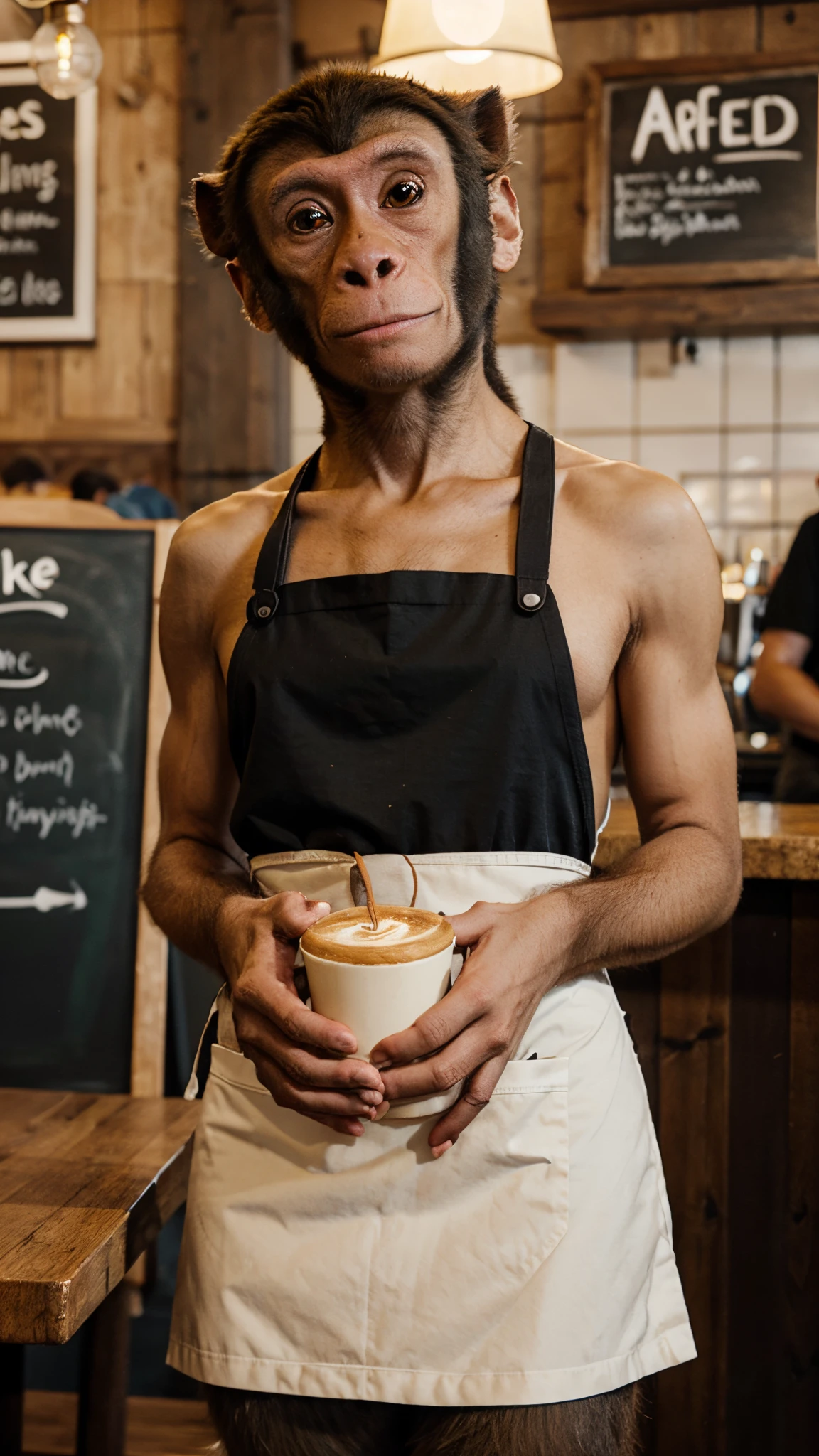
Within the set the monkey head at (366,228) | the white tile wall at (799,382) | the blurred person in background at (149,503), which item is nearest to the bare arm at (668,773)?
the monkey head at (366,228)

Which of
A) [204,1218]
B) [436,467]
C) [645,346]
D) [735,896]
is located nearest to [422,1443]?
[204,1218]

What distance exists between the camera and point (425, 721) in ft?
3.58

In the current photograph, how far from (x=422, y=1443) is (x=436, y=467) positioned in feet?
2.69

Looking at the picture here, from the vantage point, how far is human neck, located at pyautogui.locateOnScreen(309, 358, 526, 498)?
3.97 feet

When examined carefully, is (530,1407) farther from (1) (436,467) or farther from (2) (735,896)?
(1) (436,467)

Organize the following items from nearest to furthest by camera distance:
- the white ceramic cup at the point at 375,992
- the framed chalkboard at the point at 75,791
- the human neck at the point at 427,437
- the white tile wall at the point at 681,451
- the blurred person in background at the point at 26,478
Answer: the white ceramic cup at the point at 375,992 < the human neck at the point at 427,437 < the framed chalkboard at the point at 75,791 < the white tile wall at the point at 681,451 < the blurred person in background at the point at 26,478

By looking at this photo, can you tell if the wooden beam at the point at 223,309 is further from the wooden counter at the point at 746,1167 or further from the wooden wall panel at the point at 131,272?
the wooden counter at the point at 746,1167

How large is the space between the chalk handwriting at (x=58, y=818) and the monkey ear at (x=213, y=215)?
1.05 metres

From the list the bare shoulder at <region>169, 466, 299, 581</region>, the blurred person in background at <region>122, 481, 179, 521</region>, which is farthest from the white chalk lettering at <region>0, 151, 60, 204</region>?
the bare shoulder at <region>169, 466, 299, 581</region>

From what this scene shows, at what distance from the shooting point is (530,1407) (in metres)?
1.00

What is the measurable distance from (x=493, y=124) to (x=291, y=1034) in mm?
864

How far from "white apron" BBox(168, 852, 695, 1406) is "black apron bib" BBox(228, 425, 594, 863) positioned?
30mm

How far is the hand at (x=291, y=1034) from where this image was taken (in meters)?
0.92

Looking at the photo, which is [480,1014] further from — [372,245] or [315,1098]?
[372,245]
